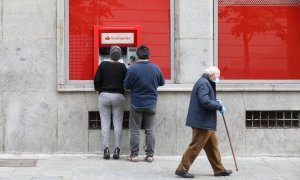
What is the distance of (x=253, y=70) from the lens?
11852 millimetres

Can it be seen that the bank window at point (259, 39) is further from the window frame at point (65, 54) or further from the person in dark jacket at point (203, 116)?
the person in dark jacket at point (203, 116)

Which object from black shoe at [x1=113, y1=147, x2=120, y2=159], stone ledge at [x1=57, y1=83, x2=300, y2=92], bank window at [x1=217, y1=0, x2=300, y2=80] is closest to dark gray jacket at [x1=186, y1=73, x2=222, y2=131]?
stone ledge at [x1=57, y1=83, x2=300, y2=92]

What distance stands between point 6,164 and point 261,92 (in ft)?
14.6

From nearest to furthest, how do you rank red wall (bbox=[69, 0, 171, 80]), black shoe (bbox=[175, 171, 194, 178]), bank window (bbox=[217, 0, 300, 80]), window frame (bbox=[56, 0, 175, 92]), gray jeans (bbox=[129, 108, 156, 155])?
black shoe (bbox=[175, 171, 194, 178])
gray jeans (bbox=[129, 108, 156, 155])
window frame (bbox=[56, 0, 175, 92])
red wall (bbox=[69, 0, 171, 80])
bank window (bbox=[217, 0, 300, 80])

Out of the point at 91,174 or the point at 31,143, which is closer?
the point at 91,174

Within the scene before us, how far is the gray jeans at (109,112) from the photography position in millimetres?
11070

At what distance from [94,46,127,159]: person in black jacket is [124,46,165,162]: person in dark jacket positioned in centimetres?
27

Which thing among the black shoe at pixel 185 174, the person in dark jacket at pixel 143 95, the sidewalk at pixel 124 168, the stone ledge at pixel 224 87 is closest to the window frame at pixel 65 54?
the stone ledge at pixel 224 87

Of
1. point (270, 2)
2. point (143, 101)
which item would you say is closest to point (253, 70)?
point (270, 2)

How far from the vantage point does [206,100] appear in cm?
934

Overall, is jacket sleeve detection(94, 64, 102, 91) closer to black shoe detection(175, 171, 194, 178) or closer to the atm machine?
the atm machine

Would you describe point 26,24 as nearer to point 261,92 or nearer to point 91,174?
point 91,174

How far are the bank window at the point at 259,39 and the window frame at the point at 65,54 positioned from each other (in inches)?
33.6

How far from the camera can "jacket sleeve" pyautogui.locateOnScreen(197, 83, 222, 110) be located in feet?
30.7
